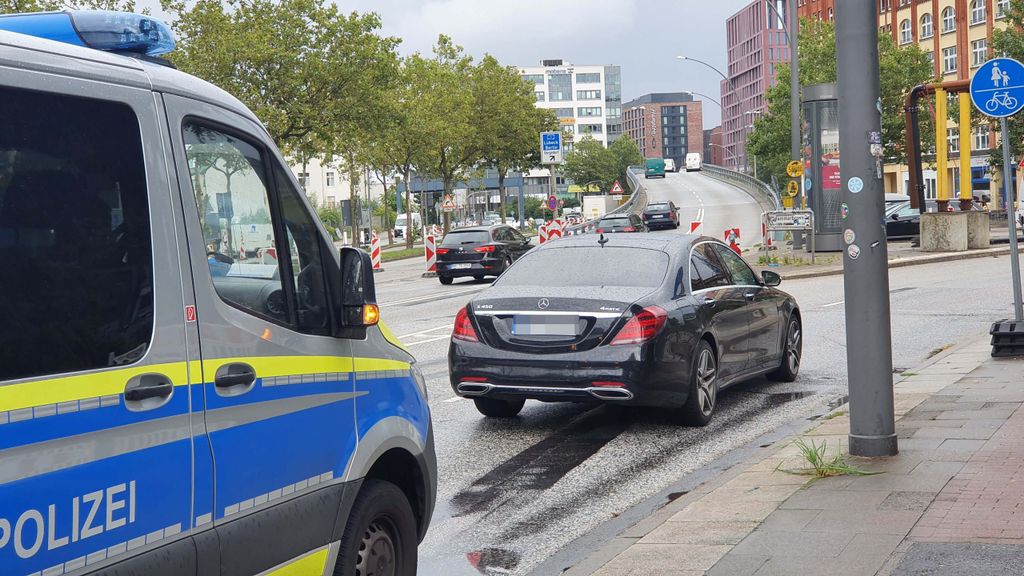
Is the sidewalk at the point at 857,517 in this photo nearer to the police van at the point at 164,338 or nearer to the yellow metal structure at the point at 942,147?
the police van at the point at 164,338

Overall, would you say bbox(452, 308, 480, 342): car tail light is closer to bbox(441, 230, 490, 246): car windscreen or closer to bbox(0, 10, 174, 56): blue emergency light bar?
bbox(0, 10, 174, 56): blue emergency light bar

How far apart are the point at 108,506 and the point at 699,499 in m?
4.23

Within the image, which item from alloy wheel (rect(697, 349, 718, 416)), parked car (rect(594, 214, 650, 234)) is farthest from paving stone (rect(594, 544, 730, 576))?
parked car (rect(594, 214, 650, 234))

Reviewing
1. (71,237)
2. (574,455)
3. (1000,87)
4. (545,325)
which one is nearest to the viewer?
(71,237)

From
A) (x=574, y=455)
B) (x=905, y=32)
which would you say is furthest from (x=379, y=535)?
(x=905, y=32)

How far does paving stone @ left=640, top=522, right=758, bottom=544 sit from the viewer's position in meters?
5.75

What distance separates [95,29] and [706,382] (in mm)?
6752

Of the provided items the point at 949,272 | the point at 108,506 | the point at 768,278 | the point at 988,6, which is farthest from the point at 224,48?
the point at 988,6

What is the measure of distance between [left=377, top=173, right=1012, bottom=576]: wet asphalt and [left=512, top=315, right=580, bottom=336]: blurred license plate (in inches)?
32.6

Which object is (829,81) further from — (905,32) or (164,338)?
(164,338)

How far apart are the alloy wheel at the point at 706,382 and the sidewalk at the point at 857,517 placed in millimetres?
1034

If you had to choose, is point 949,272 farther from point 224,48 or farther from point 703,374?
point 224,48

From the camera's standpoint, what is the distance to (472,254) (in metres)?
30.5

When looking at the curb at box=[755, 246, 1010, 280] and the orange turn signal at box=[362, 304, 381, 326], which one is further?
the curb at box=[755, 246, 1010, 280]
